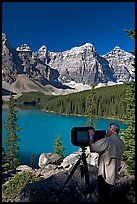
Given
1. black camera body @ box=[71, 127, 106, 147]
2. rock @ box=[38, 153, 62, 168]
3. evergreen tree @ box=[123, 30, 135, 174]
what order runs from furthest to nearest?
rock @ box=[38, 153, 62, 168] < evergreen tree @ box=[123, 30, 135, 174] < black camera body @ box=[71, 127, 106, 147]

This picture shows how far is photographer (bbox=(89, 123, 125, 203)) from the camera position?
3.52 meters

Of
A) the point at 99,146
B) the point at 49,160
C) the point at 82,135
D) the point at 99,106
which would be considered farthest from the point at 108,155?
the point at 99,106

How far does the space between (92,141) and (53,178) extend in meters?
2.01

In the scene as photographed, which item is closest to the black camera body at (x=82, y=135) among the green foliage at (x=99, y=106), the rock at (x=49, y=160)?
the rock at (x=49, y=160)

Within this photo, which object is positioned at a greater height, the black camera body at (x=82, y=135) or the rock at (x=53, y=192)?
the black camera body at (x=82, y=135)

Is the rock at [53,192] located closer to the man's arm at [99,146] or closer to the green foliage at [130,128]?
the man's arm at [99,146]

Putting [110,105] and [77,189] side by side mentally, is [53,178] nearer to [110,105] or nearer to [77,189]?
[77,189]

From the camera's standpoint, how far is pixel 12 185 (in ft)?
37.2

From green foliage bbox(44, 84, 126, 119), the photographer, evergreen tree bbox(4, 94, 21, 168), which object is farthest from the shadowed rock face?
green foliage bbox(44, 84, 126, 119)

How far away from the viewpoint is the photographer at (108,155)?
11.5 feet

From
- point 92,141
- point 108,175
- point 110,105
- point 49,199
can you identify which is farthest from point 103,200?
point 110,105

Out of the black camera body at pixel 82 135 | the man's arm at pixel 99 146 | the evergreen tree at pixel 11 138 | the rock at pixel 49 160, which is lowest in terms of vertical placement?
the rock at pixel 49 160

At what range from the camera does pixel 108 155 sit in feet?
11.7

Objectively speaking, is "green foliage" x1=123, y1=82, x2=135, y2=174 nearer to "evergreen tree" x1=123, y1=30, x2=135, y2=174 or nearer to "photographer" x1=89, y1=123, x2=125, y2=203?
"evergreen tree" x1=123, y1=30, x2=135, y2=174
